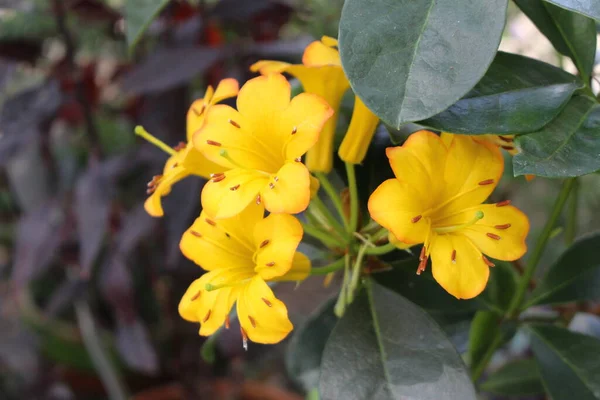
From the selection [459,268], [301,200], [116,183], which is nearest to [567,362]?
[459,268]

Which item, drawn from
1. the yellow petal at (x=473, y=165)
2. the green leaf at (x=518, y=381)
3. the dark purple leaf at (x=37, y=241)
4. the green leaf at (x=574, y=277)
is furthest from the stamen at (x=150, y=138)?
the dark purple leaf at (x=37, y=241)

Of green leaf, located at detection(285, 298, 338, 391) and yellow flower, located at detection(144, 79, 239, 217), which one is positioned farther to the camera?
green leaf, located at detection(285, 298, 338, 391)

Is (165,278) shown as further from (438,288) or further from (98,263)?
(438,288)

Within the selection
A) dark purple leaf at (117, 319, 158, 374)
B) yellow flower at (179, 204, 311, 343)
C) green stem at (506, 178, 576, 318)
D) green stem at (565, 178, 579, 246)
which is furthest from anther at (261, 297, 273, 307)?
dark purple leaf at (117, 319, 158, 374)

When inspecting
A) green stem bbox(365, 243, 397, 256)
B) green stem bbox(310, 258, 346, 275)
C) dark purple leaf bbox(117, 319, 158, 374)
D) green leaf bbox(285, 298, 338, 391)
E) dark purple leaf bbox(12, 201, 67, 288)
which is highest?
green stem bbox(365, 243, 397, 256)

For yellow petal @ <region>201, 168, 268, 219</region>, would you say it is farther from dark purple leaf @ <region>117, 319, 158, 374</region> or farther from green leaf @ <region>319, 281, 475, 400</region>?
dark purple leaf @ <region>117, 319, 158, 374</region>

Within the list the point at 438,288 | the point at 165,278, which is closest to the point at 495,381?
the point at 438,288

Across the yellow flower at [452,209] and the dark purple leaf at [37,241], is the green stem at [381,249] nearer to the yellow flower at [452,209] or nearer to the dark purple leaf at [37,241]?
the yellow flower at [452,209]
